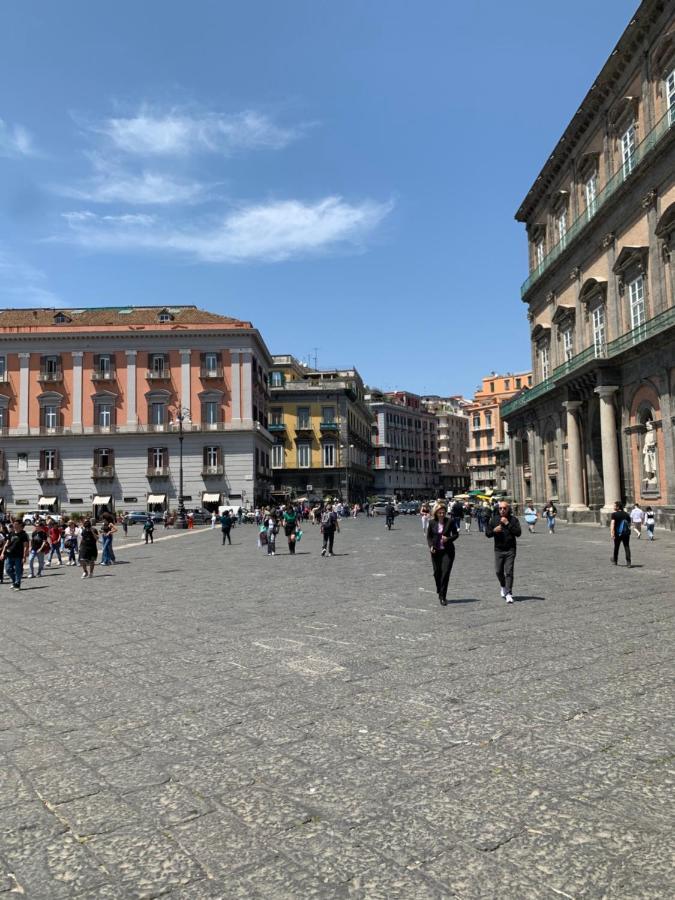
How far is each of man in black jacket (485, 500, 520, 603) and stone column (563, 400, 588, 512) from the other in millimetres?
27174

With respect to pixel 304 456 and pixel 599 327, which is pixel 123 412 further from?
pixel 599 327

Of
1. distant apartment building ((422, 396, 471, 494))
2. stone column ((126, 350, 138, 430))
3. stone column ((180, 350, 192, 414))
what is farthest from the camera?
distant apartment building ((422, 396, 471, 494))

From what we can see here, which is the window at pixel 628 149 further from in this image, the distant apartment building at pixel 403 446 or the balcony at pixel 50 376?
the distant apartment building at pixel 403 446

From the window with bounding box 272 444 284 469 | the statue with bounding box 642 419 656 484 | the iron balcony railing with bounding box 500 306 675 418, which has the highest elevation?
the iron balcony railing with bounding box 500 306 675 418

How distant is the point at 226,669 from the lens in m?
6.74

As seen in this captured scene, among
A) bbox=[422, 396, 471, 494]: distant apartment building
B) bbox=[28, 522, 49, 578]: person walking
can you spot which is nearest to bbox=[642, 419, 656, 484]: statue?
bbox=[28, 522, 49, 578]: person walking

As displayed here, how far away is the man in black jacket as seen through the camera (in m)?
10.8

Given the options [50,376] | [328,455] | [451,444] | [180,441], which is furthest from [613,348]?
[451,444]

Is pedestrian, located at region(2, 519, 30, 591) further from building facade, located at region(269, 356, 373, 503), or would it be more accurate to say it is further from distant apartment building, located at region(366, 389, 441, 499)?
distant apartment building, located at region(366, 389, 441, 499)

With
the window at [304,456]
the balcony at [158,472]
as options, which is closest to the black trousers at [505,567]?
the balcony at [158,472]

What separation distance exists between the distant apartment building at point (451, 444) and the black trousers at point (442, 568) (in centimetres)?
11538

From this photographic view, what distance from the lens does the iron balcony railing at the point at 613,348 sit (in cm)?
2646

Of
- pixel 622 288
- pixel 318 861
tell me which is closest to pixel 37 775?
pixel 318 861

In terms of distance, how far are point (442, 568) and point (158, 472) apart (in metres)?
47.3
